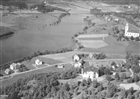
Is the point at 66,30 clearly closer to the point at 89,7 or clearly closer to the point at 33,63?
the point at 89,7

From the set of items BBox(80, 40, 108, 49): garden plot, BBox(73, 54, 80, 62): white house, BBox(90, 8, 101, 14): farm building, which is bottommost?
BBox(80, 40, 108, 49): garden plot

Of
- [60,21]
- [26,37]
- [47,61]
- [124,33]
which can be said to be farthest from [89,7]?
[47,61]

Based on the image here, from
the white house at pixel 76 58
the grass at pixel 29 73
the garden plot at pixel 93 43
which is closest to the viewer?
the grass at pixel 29 73

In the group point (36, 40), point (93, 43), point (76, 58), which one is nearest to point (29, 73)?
point (76, 58)

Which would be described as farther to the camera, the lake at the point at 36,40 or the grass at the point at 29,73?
the lake at the point at 36,40

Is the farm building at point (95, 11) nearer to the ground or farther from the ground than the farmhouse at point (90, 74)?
farther from the ground

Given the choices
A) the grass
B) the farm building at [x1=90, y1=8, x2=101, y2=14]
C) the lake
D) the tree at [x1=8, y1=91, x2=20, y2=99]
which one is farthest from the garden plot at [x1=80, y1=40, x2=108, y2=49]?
the farm building at [x1=90, y1=8, x2=101, y2=14]

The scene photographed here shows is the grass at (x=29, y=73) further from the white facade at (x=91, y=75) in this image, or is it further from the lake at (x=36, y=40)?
the lake at (x=36, y=40)

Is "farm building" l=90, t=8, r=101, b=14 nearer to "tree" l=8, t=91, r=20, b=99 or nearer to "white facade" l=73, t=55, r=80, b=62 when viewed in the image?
"white facade" l=73, t=55, r=80, b=62

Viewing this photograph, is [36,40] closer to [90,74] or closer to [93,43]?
[93,43]

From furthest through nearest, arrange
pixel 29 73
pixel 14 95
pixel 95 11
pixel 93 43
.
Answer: pixel 95 11 < pixel 93 43 < pixel 29 73 < pixel 14 95

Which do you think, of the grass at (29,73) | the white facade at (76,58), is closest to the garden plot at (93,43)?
the white facade at (76,58)
